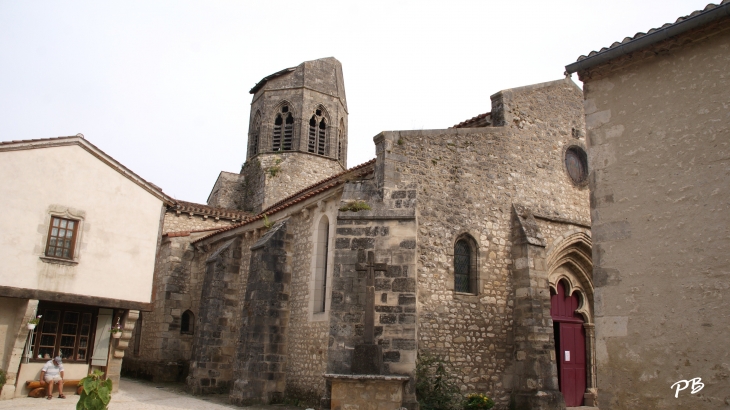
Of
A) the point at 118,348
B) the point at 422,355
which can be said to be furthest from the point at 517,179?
the point at 118,348

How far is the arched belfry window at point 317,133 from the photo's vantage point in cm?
2636

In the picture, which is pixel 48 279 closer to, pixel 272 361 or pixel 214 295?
pixel 214 295

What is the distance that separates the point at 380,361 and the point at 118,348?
26.1 ft

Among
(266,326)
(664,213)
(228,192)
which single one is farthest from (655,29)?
(228,192)

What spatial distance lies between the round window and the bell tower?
42.2ft

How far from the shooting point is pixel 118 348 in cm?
1527

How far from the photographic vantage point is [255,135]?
27328 mm

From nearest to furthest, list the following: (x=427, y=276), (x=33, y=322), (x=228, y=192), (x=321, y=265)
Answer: (x=427, y=276) → (x=33, y=322) → (x=321, y=265) → (x=228, y=192)

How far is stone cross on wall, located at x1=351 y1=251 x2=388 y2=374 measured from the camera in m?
10.8

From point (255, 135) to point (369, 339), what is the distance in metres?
18.0

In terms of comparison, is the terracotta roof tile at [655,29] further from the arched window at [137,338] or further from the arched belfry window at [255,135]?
the arched belfry window at [255,135]

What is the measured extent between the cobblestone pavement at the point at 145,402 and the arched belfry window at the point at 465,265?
15.4 ft

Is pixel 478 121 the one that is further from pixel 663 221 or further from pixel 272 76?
pixel 272 76

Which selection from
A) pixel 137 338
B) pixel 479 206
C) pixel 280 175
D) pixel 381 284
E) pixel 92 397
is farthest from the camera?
pixel 280 175
